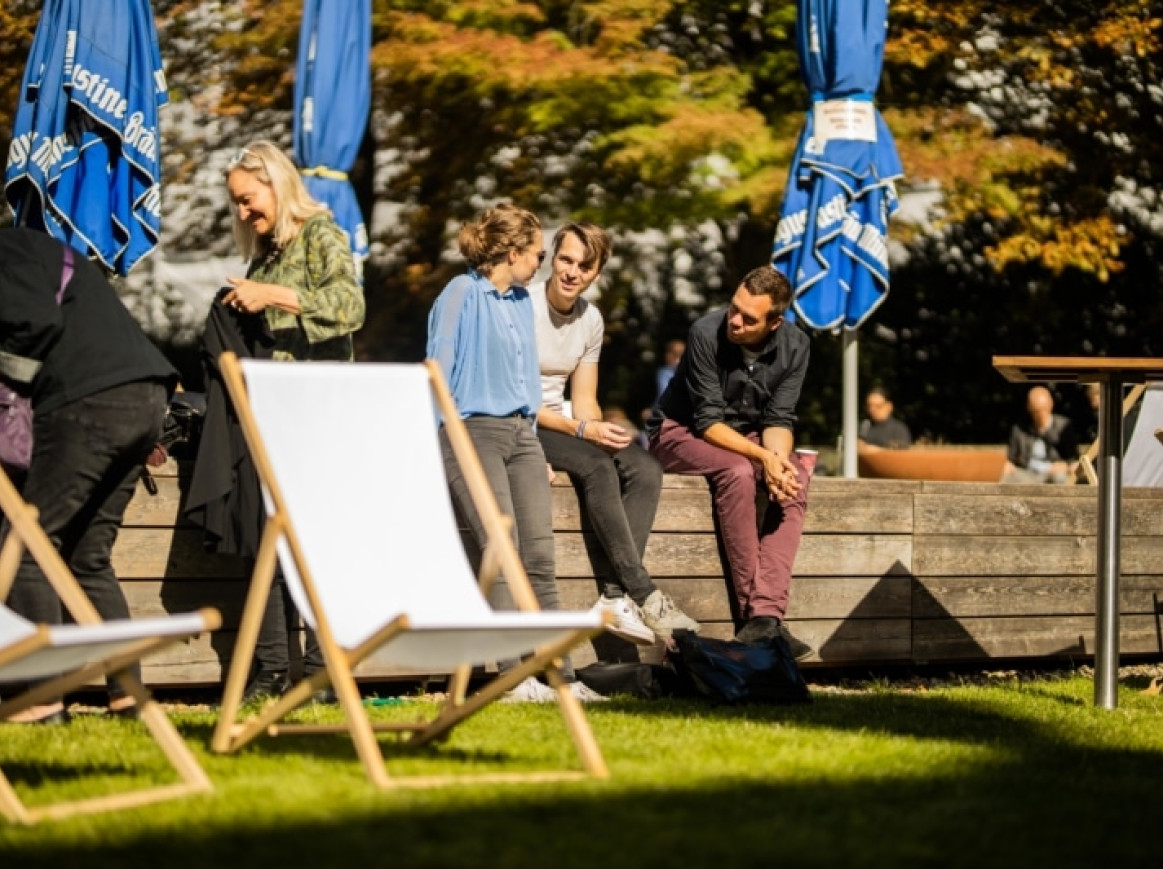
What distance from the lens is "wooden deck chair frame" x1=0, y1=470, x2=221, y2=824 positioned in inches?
161

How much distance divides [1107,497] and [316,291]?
120 inches

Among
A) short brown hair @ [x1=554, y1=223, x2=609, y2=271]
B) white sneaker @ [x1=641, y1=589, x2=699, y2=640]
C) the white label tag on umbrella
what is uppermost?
the white label tag on umbrella

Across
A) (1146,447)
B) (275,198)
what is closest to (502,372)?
(275,198)

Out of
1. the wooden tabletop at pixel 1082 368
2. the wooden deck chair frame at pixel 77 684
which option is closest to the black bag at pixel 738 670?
the wooden tabletop at pixel 1082 368

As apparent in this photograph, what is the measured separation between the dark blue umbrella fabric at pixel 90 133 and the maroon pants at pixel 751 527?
2506 millimetres

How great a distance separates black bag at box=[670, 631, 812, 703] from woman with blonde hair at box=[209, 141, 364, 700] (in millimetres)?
1360

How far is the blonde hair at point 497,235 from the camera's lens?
6.90 metres

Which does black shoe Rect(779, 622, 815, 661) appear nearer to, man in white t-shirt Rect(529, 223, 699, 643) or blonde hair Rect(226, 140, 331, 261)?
man in white t-shirt Rect(529, 223, 699, 643)

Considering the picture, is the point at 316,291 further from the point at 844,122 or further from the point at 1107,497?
the point at 844,122

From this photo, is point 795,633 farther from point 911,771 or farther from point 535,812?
point 535,812

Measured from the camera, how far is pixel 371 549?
17.1 feet

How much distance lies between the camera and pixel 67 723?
5.83 meters

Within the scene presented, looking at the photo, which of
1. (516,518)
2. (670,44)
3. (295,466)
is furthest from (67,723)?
(670,44)

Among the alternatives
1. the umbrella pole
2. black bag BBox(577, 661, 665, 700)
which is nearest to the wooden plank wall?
black bag BBox(577, 661, 665, 700)
